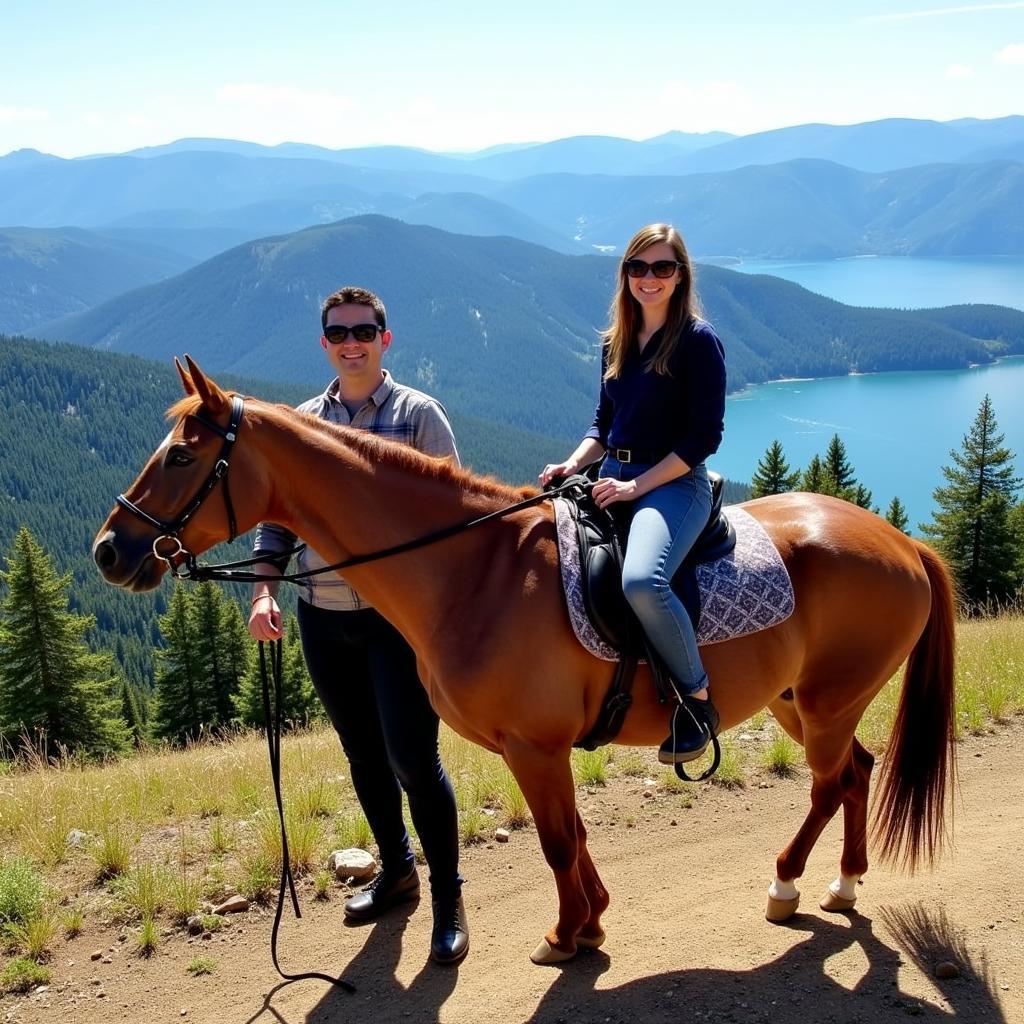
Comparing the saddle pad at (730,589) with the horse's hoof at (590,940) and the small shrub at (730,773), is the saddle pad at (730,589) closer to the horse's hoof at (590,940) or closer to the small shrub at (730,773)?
the horse's hoof at (590,940)

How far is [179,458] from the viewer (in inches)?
135

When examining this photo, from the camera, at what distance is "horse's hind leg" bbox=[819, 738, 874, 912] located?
4598mm

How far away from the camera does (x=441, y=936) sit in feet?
14.4

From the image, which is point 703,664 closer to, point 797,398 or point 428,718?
point 428,718

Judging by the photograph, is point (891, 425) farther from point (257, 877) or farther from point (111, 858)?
point (111, 858)

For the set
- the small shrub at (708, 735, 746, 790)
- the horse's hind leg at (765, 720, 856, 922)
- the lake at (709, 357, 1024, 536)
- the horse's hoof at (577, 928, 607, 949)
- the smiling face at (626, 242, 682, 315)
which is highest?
the smiling face at (626, 242, 682, 315)

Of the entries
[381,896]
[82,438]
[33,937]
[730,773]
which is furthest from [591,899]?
[82,438]

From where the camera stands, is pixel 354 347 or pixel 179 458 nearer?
pixel 179 458

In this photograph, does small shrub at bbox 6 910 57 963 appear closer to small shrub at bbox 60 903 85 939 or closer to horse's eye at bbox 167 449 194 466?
small shrub at bbox 60 903 85 939

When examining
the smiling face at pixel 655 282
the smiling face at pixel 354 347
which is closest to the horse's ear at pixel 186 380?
the smiling face at pixel 354 347

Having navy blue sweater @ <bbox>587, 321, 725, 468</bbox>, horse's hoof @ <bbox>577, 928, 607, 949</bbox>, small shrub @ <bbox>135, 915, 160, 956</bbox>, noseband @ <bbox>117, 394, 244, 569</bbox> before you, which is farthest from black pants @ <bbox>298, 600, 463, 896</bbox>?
navy blue sweater @ <bbox>587, 321, 725, 468</bbox>

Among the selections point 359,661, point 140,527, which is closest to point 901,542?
point 359,661

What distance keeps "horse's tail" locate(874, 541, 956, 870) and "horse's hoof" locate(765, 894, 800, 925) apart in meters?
0.64

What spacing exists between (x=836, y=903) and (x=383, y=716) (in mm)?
2789
